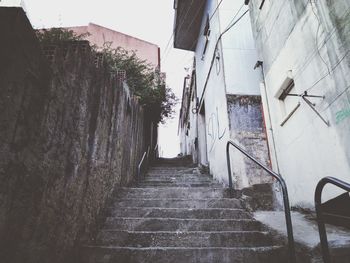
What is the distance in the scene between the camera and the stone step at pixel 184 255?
8.13ft

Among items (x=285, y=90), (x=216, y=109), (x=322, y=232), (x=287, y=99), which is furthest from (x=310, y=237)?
(x=216, y=109)

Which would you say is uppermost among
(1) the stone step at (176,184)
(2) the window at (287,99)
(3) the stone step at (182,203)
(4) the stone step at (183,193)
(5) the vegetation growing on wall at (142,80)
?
(5) the vegetation growing on wall at (142,80)

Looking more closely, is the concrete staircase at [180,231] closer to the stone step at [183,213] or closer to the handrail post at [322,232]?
the stone step at [183,213]

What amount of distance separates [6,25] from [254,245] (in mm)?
3133

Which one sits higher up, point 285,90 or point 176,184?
→ point 285,90

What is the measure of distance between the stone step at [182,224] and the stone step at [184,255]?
0.59 metres

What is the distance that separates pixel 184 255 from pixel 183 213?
970 mm

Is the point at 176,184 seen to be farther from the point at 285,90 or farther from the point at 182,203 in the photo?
the point at 285,90

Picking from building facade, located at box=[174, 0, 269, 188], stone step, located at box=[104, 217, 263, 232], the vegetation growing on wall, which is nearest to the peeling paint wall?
building facade, located at box=[174, 0, 269, 188]

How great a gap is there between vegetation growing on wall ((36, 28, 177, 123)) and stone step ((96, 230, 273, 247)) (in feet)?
15.2

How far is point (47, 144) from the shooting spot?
1.91 m

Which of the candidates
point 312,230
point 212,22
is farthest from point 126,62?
point 312,230

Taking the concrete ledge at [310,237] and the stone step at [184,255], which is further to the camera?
the stone step at [184,255]

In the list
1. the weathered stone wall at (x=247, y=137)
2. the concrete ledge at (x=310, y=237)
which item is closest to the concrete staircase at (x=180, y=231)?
the concrete ledge at (x=310, y=237)
